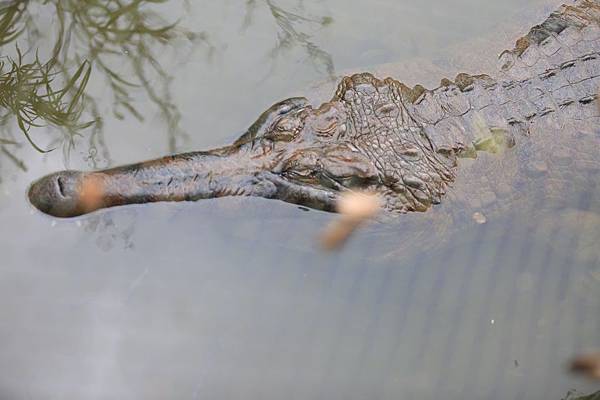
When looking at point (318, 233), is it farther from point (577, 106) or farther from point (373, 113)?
point (577, 106)

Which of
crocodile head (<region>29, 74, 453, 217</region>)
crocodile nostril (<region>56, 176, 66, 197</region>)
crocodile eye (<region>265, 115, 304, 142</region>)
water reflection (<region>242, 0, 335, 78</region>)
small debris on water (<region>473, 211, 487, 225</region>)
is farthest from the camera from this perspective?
water reflection (<region>242, 0, 335, 78</region>)

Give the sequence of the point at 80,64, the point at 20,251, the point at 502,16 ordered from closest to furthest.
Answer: the point at 20,251
the point at 80,64
the point at 502,16

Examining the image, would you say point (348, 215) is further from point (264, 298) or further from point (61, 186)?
point (61, 186)

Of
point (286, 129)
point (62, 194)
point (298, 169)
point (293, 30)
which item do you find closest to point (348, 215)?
point (298, 169)

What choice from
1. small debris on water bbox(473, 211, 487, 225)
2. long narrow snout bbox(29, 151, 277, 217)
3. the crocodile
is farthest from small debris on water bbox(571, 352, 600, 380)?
long narrow snout bbox(29, 151, 277, 217)

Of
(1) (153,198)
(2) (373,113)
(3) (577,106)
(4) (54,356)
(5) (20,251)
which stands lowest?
(4) (54,356)

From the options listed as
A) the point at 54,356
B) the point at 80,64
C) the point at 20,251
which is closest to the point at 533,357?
the point at 54,356

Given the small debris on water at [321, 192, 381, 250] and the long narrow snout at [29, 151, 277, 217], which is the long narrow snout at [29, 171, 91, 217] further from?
the small debris on water at [321, 192, 381, 250]

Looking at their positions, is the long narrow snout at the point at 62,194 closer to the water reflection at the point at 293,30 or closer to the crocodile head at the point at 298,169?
the crocodile head at the point at 298,169
